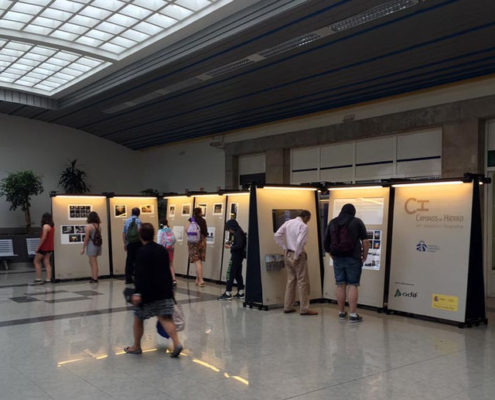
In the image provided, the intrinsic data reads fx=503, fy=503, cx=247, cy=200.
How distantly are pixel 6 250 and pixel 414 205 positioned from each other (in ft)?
38.1

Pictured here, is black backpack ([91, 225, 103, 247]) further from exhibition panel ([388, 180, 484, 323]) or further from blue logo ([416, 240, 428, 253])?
blue logo ([416, 240, 428, 253])

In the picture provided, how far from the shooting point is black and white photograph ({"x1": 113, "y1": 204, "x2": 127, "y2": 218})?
11.9m

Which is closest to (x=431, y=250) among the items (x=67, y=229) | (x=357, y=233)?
(x=357, y=233)

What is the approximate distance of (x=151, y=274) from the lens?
4.92 metres

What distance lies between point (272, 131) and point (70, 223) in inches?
254

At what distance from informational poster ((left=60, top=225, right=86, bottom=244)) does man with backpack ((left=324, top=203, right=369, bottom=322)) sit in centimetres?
646

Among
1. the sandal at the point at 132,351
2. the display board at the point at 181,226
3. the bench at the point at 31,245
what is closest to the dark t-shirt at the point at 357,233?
the sandal at the point at 132,351

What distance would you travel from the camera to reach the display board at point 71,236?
436 inches

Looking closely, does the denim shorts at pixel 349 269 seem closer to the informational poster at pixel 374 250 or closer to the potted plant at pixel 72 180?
the informational poster at pixel 374 250

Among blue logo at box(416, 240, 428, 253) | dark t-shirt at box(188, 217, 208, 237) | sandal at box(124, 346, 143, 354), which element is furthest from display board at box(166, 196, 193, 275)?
sandal at box(124, 346, 143, 354)

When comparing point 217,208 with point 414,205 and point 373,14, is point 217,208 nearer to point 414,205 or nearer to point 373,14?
point 414,205

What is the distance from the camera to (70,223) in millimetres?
11219

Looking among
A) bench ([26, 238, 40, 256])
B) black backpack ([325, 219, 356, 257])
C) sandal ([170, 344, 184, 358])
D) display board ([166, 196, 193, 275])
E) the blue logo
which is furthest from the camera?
bench ([26, 238, 40, 256])

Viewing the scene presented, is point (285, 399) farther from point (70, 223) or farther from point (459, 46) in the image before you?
point (70, 223)
